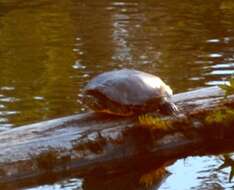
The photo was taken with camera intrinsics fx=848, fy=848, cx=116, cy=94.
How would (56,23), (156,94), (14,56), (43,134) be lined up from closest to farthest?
(43,134), (156,94), (14,56), (56,23)

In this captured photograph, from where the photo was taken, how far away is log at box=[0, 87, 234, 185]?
5.72 m

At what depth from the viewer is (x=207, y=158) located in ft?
21.0

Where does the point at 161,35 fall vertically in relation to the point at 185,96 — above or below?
below

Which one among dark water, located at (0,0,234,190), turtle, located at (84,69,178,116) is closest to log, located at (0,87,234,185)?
turtle, located at (84,69,178,116)

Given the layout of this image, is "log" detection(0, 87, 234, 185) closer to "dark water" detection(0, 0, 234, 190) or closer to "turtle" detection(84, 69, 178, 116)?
"turtle" detection(84, 69, 178, 116)

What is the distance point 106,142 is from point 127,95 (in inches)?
15.5

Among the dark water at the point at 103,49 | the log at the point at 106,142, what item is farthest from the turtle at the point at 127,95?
the dark water at the point at 103,49

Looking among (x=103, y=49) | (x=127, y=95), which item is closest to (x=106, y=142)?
(x=127, y=95)

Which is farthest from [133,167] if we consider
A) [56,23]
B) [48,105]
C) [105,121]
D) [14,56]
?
[56,23]

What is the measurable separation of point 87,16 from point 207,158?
322 inches

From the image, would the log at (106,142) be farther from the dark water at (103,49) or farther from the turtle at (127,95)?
the dark water at (103,49)

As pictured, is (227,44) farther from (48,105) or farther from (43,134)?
(43,134)

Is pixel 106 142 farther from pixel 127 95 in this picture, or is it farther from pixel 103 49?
pixel 103 49

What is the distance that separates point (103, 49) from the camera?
36.5 feet
